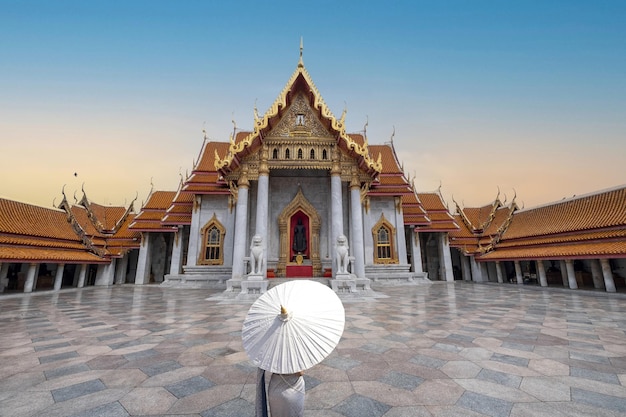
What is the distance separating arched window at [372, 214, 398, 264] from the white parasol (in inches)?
649

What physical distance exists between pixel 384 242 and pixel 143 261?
16.5m

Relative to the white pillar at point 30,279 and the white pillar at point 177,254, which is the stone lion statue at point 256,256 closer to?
the white pillar at point 177,254

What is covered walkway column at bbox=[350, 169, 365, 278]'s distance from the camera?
40.5 ft

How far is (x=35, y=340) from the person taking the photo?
15.8ft

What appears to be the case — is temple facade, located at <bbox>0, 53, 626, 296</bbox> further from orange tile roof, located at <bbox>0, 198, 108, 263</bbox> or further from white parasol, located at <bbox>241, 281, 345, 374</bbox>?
white parasol, located at <bbox>241, 281, 345, 374</bbox>

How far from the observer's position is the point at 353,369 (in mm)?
3451

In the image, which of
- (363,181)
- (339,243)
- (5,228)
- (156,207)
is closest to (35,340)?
(339,243)

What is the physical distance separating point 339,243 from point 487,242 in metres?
15.1

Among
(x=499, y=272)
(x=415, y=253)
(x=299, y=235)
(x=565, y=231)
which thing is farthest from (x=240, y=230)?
(x=499, y=272)

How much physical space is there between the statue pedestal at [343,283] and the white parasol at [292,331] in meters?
9.67

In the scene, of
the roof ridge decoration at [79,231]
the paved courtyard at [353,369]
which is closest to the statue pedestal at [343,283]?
the paved courtyard at [353,369]

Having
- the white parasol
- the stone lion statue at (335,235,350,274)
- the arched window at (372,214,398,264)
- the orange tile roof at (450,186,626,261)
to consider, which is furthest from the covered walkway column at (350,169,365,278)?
the white parasol

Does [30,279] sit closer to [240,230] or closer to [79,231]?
[79,231]

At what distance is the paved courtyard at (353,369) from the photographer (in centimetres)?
256
